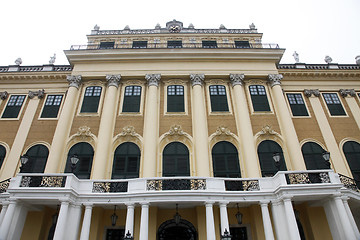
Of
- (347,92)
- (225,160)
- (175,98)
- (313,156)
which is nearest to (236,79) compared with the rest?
(175,98)

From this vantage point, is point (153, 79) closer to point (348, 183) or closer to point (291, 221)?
point (291, 221)

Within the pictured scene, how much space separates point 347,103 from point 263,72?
307 inches

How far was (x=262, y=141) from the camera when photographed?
59.0 ft

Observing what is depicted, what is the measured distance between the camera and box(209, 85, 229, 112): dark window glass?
19.2 meters

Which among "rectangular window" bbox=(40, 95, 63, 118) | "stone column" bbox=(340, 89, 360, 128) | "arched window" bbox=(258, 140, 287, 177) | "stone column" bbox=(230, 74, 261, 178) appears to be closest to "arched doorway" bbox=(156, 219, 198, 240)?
"stone column" bbox=(230, 74, 261, 178)

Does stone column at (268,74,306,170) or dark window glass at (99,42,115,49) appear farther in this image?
dark window glass at (99,42,115,49)

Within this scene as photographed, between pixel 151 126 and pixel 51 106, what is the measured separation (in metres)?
9.11

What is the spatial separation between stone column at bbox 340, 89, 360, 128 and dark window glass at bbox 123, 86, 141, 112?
58.5 ft

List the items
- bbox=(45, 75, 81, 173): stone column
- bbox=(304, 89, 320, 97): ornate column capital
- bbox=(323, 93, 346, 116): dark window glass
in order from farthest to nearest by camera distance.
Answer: bbox=(304, 89, 320, 97): ornate column capital → bbox=(323, 93, 346, 116): dark window glass → bbox=(45, 75, 81, 173): stone column

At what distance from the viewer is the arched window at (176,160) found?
652 inches

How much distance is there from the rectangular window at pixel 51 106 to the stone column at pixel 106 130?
4.35 meters

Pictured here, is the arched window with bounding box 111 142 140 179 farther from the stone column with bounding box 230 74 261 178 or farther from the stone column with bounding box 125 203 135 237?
the stone column with bounding box 230 74 261 178

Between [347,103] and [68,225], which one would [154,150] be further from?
[347,103]

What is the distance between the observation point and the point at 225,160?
17.2 m
